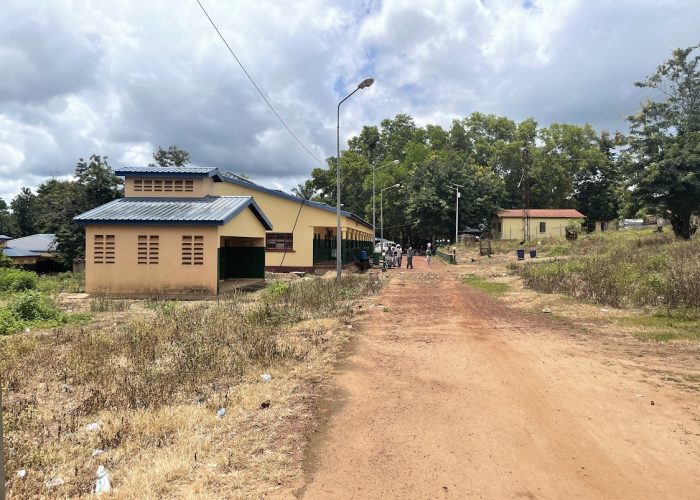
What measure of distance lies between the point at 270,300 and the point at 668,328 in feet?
32.1

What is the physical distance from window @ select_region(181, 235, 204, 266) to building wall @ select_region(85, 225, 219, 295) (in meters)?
0.12

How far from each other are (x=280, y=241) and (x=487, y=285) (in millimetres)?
13176

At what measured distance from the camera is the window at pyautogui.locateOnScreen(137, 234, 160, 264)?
1720 centimetres

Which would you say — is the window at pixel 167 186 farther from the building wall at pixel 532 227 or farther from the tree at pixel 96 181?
the building wall at pixel 532 227

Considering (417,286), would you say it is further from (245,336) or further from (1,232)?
(1,232)

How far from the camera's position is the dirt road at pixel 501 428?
145 inches

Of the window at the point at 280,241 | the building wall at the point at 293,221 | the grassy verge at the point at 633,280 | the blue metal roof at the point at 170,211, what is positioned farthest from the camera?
the window at the point at 280,241

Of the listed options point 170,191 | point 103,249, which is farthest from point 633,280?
point 103,249

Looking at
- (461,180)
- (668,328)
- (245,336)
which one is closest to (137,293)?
(245,336)

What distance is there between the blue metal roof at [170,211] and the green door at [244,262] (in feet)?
10.2

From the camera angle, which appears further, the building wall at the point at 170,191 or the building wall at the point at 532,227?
the building wall at the point at 532,227

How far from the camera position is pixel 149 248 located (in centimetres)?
1722

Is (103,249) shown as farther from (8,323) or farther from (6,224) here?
(6,224)

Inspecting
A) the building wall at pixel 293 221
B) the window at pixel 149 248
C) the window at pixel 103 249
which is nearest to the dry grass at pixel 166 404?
the window at pixel 149 248
